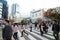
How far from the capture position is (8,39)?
8.23 meters

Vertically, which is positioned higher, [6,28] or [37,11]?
[37,11]

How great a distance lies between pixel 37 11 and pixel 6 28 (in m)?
119

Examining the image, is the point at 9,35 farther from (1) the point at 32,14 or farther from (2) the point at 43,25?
(1) the point at 32,14

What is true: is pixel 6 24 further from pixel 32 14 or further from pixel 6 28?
pixel 32 14

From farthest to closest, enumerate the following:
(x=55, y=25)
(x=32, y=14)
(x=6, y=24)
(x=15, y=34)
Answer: (x=32, y=14), (x=55, y=25), (x=15, y=34), (x=6, y=24)

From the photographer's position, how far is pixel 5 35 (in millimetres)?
8141

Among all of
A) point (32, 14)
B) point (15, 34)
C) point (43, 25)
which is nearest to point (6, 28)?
point (15, 34)

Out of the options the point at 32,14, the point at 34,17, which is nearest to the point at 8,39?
the point at 34,17

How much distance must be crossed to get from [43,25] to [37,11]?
107 meters

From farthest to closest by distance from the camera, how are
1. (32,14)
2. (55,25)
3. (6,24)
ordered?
(32,14) → (55,25) → (6,24)

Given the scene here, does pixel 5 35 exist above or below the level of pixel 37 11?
below

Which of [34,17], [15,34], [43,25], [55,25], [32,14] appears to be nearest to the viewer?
[15,34]

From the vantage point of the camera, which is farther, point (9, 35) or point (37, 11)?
point (37, 11)

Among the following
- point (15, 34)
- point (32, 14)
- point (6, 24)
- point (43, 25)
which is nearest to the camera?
point (6, 24)
